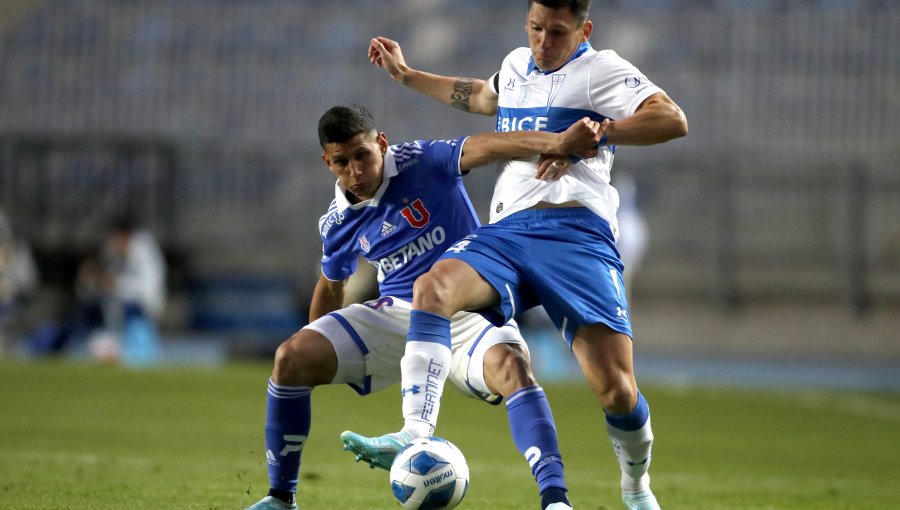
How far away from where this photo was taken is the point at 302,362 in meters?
5.38

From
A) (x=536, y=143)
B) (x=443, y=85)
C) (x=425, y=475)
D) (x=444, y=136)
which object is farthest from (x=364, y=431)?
(x=444, y=136)

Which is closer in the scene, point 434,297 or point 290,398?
point 434,297

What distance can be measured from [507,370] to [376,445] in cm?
79

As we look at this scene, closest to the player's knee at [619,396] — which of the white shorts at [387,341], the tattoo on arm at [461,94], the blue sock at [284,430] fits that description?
the white shorts at [387,341]

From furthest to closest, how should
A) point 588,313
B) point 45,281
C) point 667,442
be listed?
point 45,281
point 667,442
point 588,313

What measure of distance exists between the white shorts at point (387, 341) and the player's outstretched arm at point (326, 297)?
0.68ft

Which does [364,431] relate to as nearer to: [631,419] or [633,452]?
[633,452]

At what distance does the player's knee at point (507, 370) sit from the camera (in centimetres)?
529

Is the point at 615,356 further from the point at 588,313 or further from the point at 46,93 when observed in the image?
the point at 46,93

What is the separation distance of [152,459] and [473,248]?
4035 millimetres

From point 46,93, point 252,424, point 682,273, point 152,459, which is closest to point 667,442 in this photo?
point 252,424

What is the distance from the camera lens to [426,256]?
18.9ft

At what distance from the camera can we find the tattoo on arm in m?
5.99

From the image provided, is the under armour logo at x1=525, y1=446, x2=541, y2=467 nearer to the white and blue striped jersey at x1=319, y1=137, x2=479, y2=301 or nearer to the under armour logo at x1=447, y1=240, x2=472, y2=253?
the under armour logo at x1=447, y1=240, x2=472, y2=253
